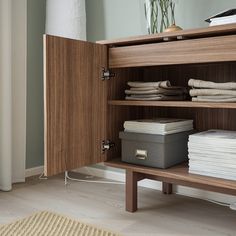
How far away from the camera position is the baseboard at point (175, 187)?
5.11 ft

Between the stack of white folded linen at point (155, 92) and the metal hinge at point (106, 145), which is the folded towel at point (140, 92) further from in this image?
the metal hinge at point (106, 145)

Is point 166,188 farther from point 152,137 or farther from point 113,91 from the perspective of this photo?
point 113,91

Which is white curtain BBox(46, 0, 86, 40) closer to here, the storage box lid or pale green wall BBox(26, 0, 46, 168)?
pale green wall BBox(26, 0, 46, 168)

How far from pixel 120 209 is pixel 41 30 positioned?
1.23 m

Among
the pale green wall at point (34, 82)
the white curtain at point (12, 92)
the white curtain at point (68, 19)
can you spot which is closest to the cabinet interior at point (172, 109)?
the white curtain at point (68, 19)

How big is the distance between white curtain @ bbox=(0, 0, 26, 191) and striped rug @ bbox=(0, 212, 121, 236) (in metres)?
0.50

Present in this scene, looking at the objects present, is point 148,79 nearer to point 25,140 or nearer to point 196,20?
point 196,20

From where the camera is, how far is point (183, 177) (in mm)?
1240

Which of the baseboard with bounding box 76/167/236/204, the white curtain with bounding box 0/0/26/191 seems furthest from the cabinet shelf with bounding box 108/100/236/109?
the white curtain with bounding box 0/0/26/191

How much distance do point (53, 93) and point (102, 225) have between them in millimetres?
529

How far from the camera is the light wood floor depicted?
1271mm

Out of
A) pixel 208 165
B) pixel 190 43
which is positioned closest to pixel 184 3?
pixel 190 43

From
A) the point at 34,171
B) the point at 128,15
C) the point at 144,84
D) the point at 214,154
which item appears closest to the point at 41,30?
the point at 128,15

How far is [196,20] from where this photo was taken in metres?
1.59
